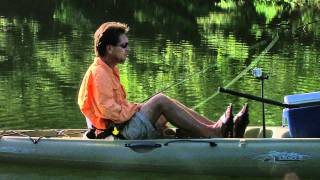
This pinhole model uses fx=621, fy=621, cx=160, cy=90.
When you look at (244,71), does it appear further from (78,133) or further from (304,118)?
(304,118)

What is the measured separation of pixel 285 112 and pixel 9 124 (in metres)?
4.60

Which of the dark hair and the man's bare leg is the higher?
the dark hair

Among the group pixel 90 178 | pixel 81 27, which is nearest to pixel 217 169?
pixel 90 178

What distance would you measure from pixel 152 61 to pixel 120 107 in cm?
1022

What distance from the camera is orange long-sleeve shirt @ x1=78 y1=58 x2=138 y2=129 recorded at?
5391 mm

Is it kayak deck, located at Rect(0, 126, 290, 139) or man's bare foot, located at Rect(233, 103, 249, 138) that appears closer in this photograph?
man's bare foot, located at Rect(233, 103, 249, 138)

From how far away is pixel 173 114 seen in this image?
5574mm

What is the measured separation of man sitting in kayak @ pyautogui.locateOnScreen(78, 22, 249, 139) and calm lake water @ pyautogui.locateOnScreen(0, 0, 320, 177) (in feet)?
10.9

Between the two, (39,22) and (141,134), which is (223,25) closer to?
(39,22)

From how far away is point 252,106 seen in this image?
10016mm

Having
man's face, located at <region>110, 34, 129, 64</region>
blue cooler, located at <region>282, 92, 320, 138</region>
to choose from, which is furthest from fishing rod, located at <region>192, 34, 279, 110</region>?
man's face, located at <region>110, 34, 129, 64</region>

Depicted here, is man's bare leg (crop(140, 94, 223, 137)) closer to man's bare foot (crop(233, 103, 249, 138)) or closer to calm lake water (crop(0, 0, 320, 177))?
man's bare foot (crop(233, 103, 249, 138))

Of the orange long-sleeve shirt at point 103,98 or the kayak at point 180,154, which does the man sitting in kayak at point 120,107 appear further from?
the kayak at point 180,154

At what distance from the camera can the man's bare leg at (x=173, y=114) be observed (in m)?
5.56
